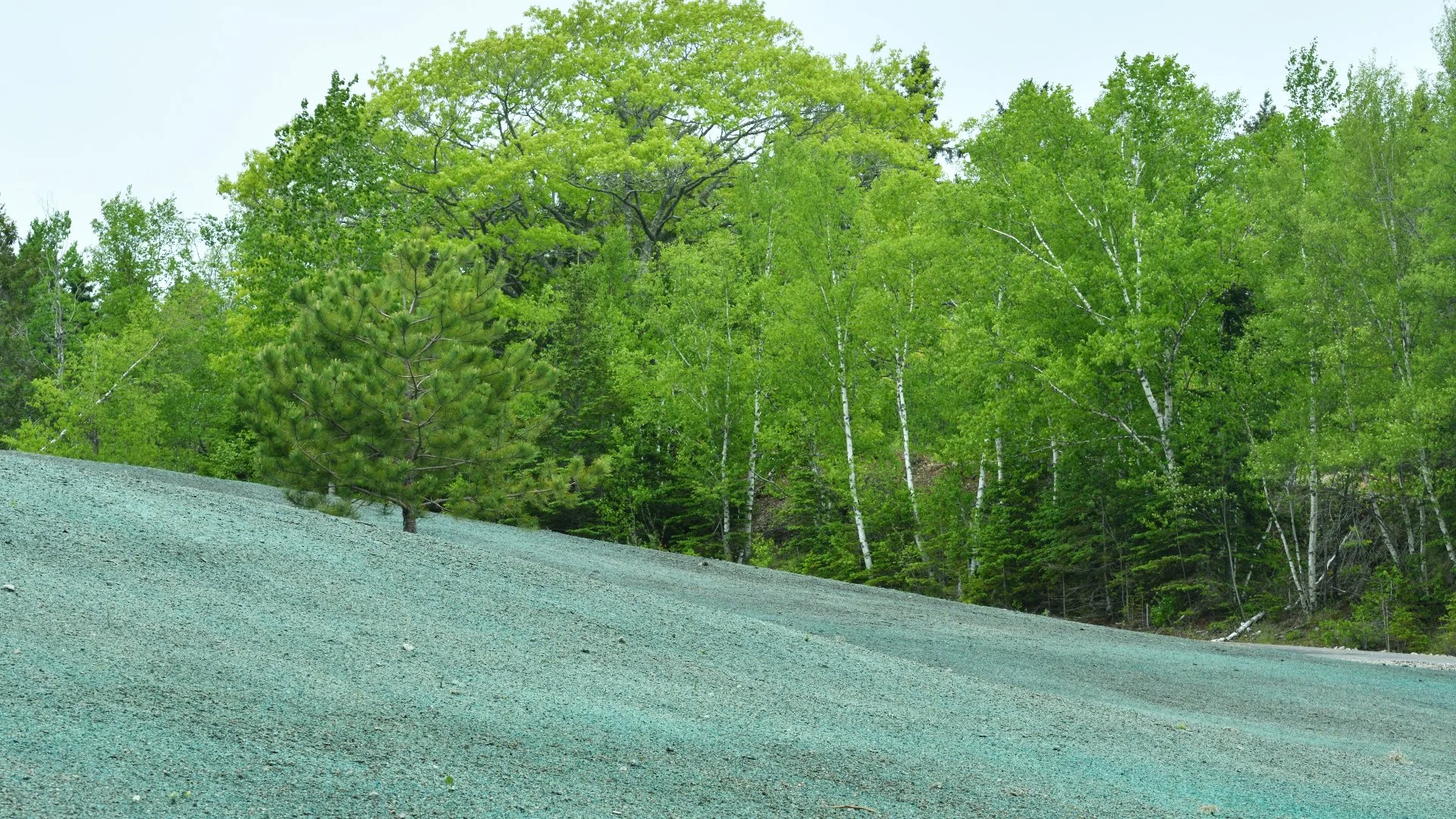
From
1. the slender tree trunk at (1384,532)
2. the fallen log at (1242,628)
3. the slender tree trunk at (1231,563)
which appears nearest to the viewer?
the slender tree trunk at (1384,532)

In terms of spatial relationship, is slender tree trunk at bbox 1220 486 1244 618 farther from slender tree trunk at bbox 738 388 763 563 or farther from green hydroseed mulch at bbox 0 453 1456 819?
slender tree trunk at bbox 738 388 763 563

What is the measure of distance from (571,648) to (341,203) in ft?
53.5

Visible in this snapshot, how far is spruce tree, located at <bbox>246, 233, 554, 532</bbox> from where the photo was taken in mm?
14398

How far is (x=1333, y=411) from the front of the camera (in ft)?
60.3

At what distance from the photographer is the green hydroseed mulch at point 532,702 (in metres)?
5.55

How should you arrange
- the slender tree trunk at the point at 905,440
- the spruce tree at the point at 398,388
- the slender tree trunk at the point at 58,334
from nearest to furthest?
the spruce tree at the point at 398,388 → the slender tree trunk at the point at 905,440 → the slender tree trunk at the point at 58,334

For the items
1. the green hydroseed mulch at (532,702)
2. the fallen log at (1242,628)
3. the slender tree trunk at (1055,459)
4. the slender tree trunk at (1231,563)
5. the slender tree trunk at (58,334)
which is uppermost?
the slender tree trunk at (58,334)

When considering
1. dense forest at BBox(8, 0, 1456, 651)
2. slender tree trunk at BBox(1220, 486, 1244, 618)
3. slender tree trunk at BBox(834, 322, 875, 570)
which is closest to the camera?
dense forest at BBox(8, 0, 1456, 651)

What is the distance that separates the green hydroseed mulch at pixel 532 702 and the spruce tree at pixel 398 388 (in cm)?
165

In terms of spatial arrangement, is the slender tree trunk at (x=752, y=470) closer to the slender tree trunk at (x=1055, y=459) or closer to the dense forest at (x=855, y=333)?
the dense forest at (x=855, y=333)

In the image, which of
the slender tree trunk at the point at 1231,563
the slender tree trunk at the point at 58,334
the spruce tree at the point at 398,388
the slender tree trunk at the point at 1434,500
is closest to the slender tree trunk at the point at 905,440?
the slender tree trunk at the point at 1231,563

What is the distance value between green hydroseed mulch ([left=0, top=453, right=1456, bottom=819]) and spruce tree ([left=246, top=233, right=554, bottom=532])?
1647 millimetres

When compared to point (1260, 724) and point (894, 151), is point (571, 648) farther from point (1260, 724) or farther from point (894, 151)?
point (894, 151)

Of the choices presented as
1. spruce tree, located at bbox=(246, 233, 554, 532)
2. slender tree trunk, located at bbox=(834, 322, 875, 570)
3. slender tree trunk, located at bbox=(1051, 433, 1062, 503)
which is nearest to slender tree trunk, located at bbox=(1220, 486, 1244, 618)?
slender tree trunk, located at bbox=(1051, 433, 1062, 503)
